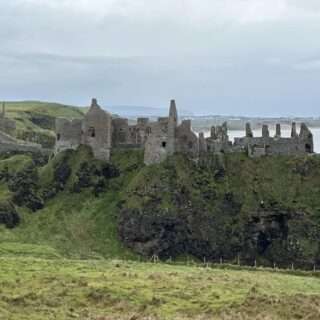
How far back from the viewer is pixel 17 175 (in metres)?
98.0

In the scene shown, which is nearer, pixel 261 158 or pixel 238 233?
pixel 238 233

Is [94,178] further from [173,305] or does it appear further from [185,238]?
[173,305]

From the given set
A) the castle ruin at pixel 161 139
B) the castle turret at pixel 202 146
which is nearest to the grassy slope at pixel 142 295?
the castle ruin at pixel 161 139

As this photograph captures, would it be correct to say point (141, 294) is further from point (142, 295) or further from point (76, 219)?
point (76, 219)

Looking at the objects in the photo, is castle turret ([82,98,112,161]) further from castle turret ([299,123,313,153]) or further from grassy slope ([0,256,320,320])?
grassy slope ([0,256,320,320])

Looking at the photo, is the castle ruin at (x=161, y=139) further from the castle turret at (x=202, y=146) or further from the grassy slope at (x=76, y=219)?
the grassy slope at (x=76, y=219)

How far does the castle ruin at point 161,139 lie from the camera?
95688 millimetres

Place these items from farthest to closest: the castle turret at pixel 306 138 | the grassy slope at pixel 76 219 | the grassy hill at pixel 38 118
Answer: the grassy hill at pixel 38 118
the castle turret at pixel 306 138
the grassy slope at pixel 76 219

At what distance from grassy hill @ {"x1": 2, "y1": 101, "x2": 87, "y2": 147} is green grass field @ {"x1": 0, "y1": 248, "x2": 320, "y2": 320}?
73511 mm

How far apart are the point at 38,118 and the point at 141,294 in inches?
4858

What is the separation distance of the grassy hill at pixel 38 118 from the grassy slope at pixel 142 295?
242 ft

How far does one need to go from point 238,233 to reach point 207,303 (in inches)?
1710

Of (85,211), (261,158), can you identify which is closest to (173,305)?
(85,211)

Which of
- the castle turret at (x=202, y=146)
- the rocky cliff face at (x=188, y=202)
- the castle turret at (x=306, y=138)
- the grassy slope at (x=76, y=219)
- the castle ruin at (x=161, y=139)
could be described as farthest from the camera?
the castle turret at (x=306, y=138)
